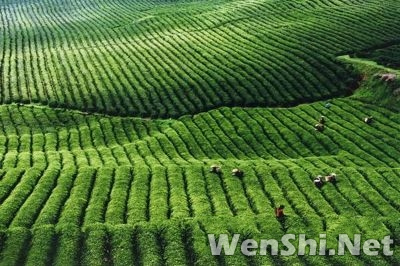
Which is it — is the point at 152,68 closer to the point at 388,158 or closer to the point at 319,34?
the point at 319,34

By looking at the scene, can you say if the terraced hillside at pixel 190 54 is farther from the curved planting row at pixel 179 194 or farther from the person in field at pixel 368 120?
the curved planting row at pixel 179 194

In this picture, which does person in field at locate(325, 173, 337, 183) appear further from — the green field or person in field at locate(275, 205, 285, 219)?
person in field at locate(275, 205, 285, 219)

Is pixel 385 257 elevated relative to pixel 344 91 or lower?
elevated

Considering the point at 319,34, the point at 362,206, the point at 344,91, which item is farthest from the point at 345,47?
the point at 362,206

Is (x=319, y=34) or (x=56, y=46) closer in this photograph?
(x=319, y=34)

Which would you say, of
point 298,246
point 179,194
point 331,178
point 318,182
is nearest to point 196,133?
point 179,194

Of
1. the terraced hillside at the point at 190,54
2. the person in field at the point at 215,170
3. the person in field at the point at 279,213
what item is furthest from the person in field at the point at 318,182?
the terraced hillside at the point at 190,54

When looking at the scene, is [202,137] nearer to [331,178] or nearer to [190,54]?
[331,178]

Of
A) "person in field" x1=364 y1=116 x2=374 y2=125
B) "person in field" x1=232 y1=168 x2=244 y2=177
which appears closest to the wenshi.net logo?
"person in field" x1=232 y1=168 x2=244 y2=177
